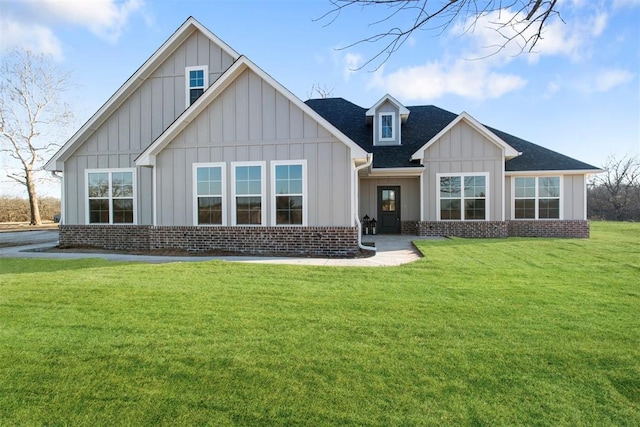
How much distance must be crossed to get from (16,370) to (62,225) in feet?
38.2

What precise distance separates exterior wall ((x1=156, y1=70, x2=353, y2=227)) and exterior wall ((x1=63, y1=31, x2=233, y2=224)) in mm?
2121

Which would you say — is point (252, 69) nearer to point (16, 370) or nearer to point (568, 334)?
point (16, 370)

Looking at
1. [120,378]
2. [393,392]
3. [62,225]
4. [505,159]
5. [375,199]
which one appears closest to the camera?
[393,392]

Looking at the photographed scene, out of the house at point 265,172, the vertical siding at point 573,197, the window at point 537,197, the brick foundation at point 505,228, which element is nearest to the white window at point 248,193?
the house at point 265,172

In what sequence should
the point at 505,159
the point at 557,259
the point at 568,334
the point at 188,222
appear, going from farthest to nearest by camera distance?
1. the point at 505,159
2. the point at 188,222
3. the point at 557,259
4. the point at 568,334

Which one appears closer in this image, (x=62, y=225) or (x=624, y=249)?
(x=624, y=249)

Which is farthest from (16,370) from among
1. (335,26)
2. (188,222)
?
(188,222)

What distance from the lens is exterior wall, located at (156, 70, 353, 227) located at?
10148 mm

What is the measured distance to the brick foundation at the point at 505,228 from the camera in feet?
47.4

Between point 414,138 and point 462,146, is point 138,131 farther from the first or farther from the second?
point 462,146

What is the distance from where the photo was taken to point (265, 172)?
10531mm

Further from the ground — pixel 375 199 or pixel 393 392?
pixel 375 199

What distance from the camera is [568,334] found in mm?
3893

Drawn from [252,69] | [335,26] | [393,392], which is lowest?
[393,392]
